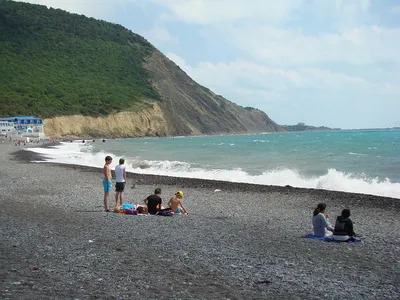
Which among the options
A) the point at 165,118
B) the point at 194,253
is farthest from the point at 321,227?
the point at 165,118

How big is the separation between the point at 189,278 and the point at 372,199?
11528 mm

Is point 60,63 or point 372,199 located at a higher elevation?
point 60,63

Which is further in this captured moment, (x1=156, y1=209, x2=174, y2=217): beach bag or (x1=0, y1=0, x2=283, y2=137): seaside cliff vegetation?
(x1=0, y1=0, x2=283, y2=137): seaside cliff vegetation

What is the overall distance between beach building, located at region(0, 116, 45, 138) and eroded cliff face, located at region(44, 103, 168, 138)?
629 centimetres

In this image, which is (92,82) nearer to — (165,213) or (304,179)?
(304,179)

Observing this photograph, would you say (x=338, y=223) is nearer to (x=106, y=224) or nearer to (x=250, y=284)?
(x=250, y=284)

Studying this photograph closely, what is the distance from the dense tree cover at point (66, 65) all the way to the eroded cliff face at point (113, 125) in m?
1.89

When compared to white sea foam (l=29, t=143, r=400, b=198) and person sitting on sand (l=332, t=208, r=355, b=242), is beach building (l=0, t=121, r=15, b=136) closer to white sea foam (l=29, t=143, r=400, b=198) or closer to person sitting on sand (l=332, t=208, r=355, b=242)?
white sea foam (l=29, t=143, r=400, b=198)

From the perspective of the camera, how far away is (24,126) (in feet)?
292

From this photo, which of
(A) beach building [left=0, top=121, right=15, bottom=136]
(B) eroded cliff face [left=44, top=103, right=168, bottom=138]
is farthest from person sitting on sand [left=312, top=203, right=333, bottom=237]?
(B) eroded cliff face [left=44, top=103, right=168, bottom=138]

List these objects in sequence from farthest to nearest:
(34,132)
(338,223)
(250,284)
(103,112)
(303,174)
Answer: (103,112) → (34,132) → (303,174) → (338,223) → (250,284)

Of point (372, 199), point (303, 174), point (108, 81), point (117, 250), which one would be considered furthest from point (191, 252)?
point (108, 81)

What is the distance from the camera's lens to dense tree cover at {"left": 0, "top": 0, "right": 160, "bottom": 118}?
107m

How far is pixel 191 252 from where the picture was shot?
27.3 ft
